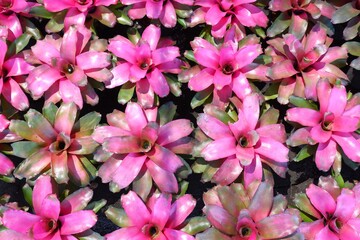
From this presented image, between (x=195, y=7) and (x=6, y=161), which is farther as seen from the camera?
(x=195, y=7)

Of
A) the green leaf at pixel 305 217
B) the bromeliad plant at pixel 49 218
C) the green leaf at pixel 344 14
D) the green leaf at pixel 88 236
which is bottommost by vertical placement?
the green leaf at pixel 305 217

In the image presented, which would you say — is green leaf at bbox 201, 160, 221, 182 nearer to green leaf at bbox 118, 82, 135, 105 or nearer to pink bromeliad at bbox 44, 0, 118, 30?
green leaf at bbox 118, 82, 135, 105

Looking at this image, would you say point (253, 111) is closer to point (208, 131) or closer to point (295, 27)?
point (208, 131)

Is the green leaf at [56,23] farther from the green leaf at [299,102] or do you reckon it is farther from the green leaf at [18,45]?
the green leaf at [299,102]

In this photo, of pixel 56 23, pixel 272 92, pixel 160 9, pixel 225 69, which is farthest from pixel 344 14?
pixel 56 23

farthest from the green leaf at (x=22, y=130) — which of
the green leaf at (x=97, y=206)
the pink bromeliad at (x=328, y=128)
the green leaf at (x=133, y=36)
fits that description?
the pink bromeliad at (x=328, y=128)

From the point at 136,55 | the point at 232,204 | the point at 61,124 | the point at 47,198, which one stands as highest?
the point at 136,55

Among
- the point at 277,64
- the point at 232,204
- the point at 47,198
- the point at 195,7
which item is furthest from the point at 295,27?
the point at 47,198

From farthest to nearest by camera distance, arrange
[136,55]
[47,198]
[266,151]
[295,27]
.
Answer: [295,27], [136,55], [266,151], [47,198]
